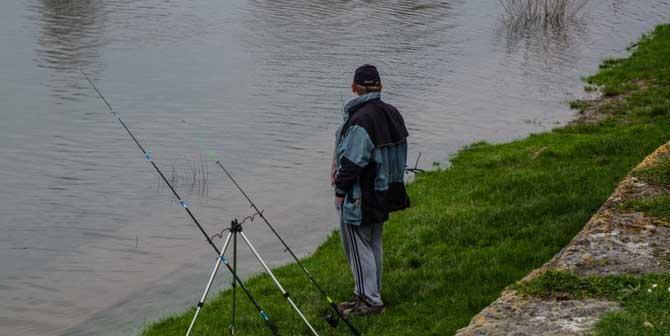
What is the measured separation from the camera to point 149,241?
43.3 feet

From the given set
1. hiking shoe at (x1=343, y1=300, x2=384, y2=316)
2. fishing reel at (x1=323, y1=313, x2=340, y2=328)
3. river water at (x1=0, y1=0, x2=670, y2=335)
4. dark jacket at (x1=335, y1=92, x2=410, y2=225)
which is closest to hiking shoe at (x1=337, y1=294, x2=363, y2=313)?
hiking shoe at (x1=343, y1=300, x2=384, y2=316)

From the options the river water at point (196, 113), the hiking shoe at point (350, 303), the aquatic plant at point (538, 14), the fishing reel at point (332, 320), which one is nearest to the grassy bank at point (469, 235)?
the fishing reel at point (332, 320)

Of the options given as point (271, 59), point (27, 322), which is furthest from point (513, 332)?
point (271, 59)

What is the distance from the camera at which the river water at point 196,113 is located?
12297 millimetres

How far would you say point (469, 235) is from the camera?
10.4 meters

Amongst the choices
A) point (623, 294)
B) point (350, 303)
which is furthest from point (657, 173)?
A: point (350, 303)

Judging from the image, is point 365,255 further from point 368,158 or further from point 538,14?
point 538,14

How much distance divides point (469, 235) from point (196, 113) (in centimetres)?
1085

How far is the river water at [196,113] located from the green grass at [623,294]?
17.7 feet

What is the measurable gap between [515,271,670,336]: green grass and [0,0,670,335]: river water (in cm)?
541

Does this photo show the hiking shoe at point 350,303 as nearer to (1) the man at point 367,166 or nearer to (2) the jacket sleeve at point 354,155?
(1) the man at point 367,166

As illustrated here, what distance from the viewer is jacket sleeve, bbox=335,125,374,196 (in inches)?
293

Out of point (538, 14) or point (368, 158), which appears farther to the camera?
point (538, 14)

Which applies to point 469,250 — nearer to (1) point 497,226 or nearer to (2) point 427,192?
(1) point 497,226
